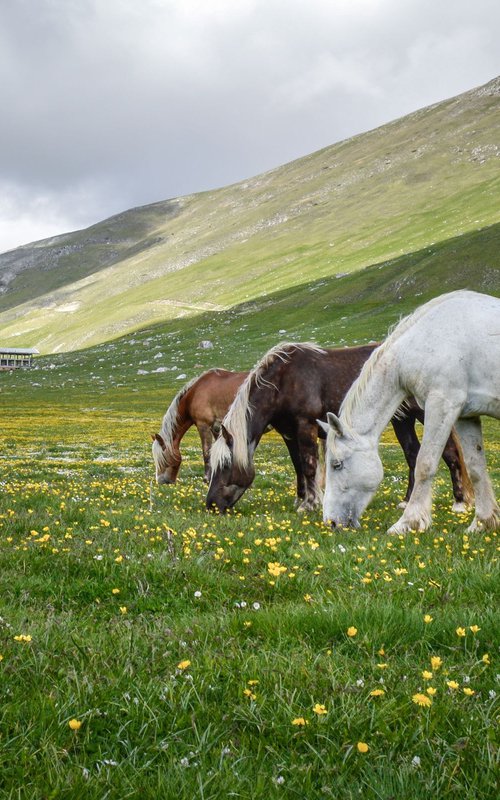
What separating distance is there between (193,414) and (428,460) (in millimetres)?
10193

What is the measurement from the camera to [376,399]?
421 inches

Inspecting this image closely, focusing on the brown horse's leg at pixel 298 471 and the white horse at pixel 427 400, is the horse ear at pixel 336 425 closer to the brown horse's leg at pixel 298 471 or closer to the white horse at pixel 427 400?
the white horse at pixel 427 400

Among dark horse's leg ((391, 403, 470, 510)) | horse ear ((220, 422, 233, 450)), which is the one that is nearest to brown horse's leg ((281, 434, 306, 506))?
horse ear ((220, 422, 233, 450))

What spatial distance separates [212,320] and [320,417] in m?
144

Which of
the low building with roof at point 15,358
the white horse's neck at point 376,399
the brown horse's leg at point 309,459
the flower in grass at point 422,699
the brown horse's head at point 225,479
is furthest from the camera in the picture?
the low building with roof at point 15,358

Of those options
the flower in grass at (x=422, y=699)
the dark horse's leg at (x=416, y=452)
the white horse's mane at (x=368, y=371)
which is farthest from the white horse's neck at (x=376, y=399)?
the flower in grass at (x=422, y=699)

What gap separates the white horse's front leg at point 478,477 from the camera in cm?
1009

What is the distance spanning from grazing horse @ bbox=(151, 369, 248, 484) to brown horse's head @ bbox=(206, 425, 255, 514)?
19.5 feet

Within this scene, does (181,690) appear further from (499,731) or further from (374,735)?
(499,731)

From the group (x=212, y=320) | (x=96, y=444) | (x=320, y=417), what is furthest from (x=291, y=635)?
(x=212, y=320)

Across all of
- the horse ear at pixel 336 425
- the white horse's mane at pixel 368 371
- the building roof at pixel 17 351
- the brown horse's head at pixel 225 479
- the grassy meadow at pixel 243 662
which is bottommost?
the brown horse's head at pixel 225 479

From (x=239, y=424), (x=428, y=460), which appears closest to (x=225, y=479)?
(x=239, y=424)

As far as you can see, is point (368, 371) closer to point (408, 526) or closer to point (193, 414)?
point (408, 526)

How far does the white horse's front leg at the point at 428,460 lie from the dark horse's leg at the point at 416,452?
377 centimetres
